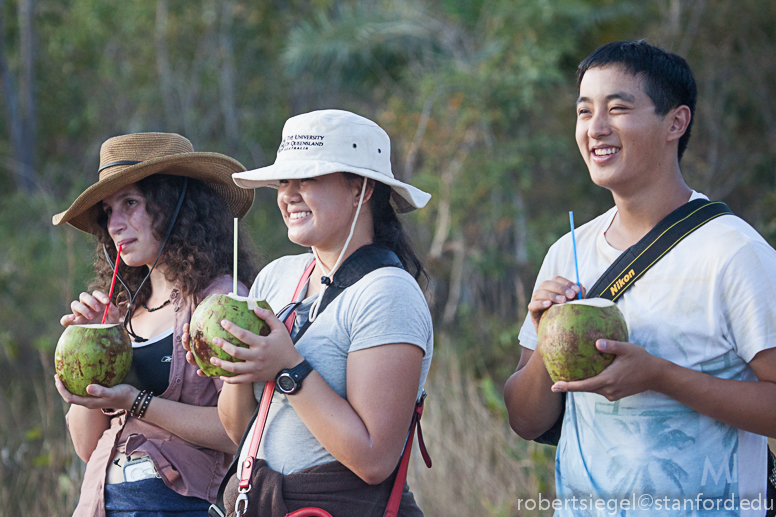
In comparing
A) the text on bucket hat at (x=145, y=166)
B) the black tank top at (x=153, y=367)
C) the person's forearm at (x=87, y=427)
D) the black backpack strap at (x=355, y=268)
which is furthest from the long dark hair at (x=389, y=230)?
the person's forearm at (x=87, y=427)

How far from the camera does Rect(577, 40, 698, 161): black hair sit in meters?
1.96

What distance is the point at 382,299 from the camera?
1.87 meters

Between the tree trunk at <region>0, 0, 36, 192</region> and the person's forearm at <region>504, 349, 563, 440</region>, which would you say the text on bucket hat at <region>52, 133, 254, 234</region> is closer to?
the person's forearm at <region>504, 349, 563, 440</region>

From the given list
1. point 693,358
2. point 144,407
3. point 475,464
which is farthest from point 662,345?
point 475,464

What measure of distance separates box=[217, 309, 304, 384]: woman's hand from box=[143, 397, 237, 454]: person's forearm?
0.59 metres

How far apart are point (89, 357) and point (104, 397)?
14 centimetres

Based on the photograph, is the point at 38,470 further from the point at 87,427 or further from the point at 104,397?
the point at 104,397

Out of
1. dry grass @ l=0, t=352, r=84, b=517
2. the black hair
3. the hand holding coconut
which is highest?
the black hair

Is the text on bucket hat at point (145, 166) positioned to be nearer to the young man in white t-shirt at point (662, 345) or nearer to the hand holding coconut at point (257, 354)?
the hand holding coconut at point (257, 354)

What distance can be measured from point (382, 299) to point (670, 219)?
31.0 inches

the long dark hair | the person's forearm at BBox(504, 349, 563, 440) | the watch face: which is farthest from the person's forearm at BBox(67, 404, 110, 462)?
the person's forearm at BBox(504, 349, 563, 440)

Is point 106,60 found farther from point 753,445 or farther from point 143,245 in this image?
point 753,445

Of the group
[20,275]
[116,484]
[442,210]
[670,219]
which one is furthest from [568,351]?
[20,275]

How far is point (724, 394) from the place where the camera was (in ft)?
5.78
